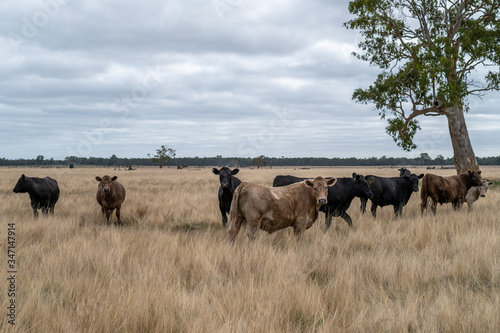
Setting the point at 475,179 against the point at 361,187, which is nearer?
the point at 361,187

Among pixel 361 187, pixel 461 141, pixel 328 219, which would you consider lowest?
pixel 328 219

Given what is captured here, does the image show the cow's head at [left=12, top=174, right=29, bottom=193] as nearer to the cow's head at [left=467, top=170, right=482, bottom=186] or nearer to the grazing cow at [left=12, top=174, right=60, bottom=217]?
the grazing cow at [left=12, top=174, right=60, bottom=217]

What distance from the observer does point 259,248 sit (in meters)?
6.40

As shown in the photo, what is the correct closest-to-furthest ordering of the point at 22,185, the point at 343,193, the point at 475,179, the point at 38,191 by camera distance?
the point at 343,193 < the point at 22,185 < the point at 38,191 < the point at 475,179

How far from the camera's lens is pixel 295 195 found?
Result: 7840mm

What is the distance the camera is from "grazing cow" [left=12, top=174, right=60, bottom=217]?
1170cm

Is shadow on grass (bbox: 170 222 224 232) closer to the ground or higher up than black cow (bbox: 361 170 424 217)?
closer to the ground

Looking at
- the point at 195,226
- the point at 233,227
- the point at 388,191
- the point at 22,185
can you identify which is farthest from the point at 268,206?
the point at 22,185

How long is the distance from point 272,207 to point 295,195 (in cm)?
71

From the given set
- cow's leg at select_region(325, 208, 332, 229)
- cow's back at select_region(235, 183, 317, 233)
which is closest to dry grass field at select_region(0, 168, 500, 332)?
cow's back at select_region(235, 183, 317, 233)

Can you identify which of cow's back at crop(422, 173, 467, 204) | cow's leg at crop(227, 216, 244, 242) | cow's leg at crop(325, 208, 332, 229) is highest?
cow's back at crop(422, 173, 467, 204)

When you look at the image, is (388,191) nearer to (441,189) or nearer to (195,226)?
(441,189)

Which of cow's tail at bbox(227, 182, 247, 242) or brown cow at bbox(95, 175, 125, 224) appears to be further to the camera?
brown cow at bbox(95, 175, 125, 224)

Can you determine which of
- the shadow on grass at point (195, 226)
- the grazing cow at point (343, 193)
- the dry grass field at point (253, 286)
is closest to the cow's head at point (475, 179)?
the grazing cow at point (343, 193)
